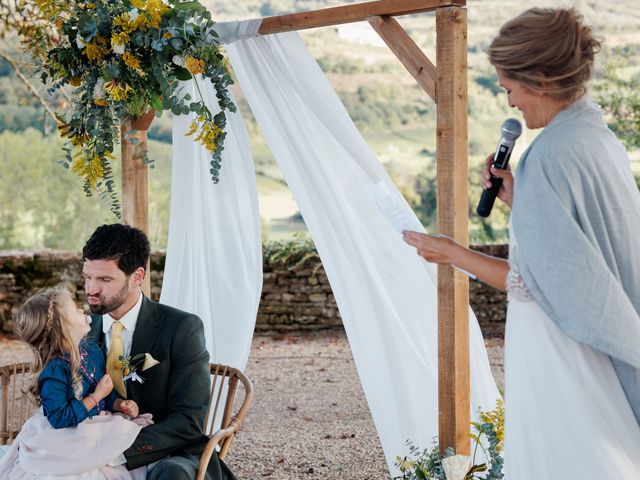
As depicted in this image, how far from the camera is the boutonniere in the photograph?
116 inches

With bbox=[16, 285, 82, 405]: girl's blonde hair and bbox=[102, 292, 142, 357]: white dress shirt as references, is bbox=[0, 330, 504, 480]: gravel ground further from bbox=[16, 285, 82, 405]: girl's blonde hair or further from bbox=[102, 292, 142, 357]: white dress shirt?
bbox=[16, 285, 82, 405]: girl's blonde hair

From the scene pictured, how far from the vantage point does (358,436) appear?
5.89 metres

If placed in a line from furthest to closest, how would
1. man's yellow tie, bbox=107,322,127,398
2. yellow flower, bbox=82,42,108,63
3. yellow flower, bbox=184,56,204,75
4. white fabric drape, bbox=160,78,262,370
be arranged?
white fabric drape, bbox=160,78,262,370, yellow flower, bbox=82,42,108,63, yellow flower, bbox=184,56,204,75, man's yellow tie, bbox=107,322,127,398

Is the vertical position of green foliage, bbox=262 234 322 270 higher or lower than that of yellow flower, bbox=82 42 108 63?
lower

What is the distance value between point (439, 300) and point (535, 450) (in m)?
1.13

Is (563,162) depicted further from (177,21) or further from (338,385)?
(338,385)

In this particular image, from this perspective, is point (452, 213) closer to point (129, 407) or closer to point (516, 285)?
point (516, 285)

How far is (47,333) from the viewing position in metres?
2.80

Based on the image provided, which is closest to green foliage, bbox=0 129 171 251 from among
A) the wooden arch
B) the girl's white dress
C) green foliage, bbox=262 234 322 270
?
green foliage, bbox=262 234 322 270

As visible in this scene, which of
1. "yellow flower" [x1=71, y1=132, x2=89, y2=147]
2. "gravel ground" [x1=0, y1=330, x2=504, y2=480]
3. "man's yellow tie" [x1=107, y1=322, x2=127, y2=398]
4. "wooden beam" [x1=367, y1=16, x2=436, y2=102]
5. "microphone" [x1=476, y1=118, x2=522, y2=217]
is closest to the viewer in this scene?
"microphone" [x1=476, y1=118, x2=522, y2=217]

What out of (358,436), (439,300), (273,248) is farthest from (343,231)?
(273,248)

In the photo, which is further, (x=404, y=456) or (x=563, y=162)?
(x=404, y=456)

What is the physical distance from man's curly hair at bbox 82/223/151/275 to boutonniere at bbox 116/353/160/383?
283mm

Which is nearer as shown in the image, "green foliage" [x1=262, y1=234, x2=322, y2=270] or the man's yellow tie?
the man's yellow tie
